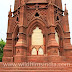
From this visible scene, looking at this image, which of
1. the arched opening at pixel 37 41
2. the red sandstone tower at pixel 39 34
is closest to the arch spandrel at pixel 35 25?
the red sandstone tower at pixel 39 34

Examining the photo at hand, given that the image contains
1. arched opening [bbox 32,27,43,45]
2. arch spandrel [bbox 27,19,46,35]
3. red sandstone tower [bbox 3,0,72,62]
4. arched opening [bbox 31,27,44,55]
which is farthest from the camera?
arch spandrel [bbox 27,19,46,35]

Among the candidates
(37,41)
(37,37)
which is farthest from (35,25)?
(37,41)

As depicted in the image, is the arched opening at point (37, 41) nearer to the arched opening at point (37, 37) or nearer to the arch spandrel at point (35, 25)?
the arched opening at point (37, 37)

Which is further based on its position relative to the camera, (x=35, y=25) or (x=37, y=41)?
(x=35, y=25)

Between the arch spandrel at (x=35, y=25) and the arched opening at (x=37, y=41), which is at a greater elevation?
the arch spandrel at (x=35, y=25)

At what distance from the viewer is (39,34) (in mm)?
18797

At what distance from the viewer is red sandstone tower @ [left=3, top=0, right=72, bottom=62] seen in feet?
54.9

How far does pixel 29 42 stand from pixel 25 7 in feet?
19.5

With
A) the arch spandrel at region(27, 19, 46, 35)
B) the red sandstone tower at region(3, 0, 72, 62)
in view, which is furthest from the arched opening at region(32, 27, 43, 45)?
the arch spandrel at region(27, 19, 46, 35)

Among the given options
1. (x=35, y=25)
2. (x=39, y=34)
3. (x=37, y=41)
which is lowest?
(x=37, y=41)

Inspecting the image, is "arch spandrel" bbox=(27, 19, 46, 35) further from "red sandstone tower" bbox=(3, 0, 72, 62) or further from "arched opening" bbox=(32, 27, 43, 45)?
"arched opening" bbox=(32, 27, 43, 45)

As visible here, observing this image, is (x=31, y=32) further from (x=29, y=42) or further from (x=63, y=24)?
(x=63, y=24)

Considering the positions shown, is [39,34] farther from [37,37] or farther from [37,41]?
[37,41]

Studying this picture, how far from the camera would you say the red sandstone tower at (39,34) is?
16.7 meters
